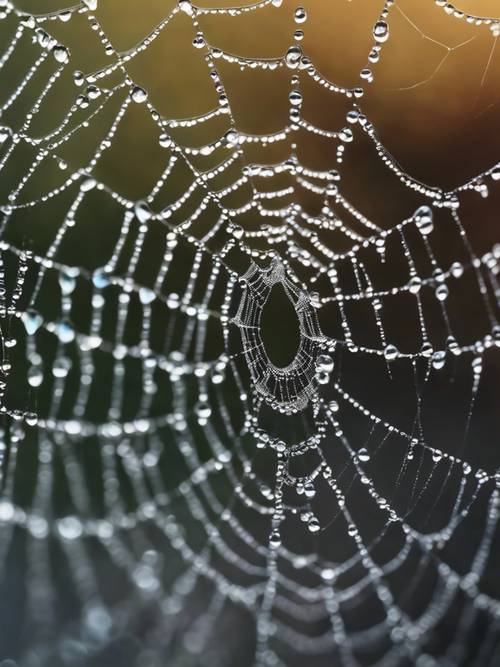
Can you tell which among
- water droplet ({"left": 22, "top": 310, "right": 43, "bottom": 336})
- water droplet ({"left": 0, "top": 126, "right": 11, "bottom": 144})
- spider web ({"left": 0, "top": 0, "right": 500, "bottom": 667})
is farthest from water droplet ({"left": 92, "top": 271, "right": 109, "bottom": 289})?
spider web ({"left": 0, "top": 0, "right": 500, "bottom": 667})

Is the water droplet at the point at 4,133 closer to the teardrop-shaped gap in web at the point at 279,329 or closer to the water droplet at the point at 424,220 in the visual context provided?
the water droplet at the point at 424,220

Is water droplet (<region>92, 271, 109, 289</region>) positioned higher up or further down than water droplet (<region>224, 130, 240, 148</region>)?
further down

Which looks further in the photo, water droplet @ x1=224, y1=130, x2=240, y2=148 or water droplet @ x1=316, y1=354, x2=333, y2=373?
water droplet @ x1=316, y1=354, x2=333, y2=373

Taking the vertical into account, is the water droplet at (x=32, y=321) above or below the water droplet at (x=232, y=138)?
below

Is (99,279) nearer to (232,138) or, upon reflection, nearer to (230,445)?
(232,138)

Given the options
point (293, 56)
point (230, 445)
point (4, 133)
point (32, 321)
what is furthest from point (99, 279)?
point (230, 445)

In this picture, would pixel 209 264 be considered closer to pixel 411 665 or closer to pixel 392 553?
pixel 392 553

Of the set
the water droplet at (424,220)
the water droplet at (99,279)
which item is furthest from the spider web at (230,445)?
the water droplet at (99,279)

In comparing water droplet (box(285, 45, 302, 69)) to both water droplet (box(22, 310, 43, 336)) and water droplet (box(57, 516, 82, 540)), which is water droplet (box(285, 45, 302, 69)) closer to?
water droplet (box(22, 310, 43, 336))
